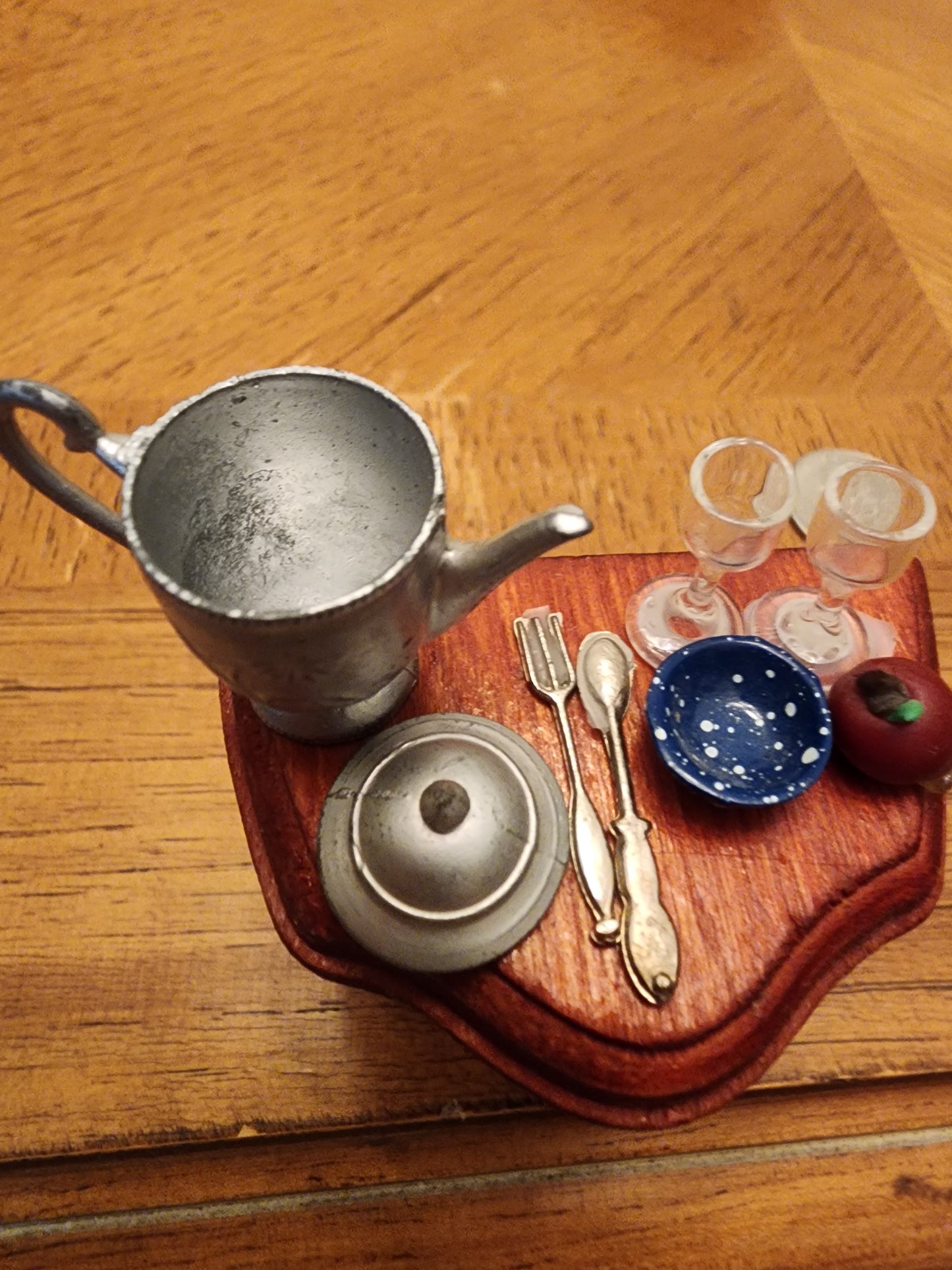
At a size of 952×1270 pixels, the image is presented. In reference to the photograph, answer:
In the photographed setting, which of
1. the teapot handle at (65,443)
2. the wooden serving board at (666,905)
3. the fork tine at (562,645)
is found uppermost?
the teapot handle at (65,443)

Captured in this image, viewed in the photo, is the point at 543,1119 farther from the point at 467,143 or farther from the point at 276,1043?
the point at 467,143

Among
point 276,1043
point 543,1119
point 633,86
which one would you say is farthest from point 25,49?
point 543,1119

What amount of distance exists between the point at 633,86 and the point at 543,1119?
87cm

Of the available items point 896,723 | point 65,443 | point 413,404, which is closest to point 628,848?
point 896,723

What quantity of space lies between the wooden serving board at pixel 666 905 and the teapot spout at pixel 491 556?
0.10 meters

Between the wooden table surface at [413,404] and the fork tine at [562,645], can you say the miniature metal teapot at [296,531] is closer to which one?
the fork tine at [562,645]

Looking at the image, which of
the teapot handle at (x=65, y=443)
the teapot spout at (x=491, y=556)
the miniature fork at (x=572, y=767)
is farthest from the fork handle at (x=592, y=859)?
the teapot handle at (x=65, y=443)

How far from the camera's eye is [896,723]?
1.35 ft

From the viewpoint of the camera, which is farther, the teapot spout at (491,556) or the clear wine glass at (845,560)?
the clear wine glass at (845,560)

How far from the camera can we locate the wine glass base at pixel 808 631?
49 centimetres

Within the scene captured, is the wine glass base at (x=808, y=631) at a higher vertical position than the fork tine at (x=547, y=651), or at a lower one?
lower

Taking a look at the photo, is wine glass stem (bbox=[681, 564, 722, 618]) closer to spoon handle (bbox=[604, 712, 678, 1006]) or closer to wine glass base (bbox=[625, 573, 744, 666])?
wine glass base (bbox=[625, 573, 744, 666])

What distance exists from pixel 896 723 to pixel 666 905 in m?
0.14

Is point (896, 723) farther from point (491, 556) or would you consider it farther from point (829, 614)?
point (491, 556)
